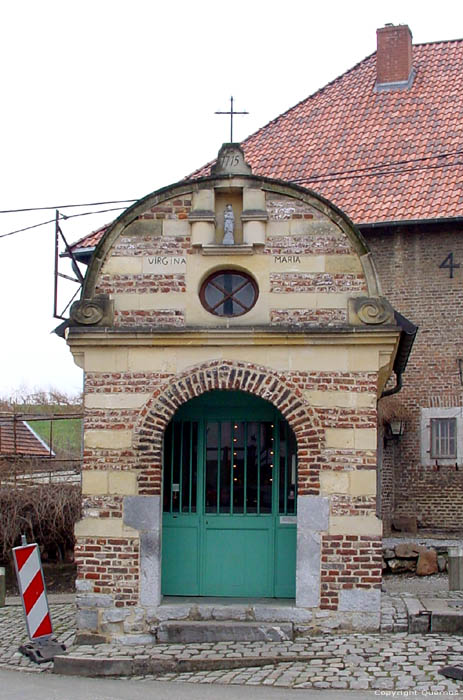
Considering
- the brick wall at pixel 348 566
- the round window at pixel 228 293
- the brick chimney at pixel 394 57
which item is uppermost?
the brick chimney at pixel 394 57

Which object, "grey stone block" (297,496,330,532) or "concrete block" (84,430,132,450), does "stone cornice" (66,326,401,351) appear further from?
"grey stone block" (297,496,330,532)

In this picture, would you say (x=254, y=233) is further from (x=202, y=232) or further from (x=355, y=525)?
(x=355, y=525)

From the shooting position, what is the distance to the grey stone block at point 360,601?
9961 mm

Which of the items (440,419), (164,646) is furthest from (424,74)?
(164,646)

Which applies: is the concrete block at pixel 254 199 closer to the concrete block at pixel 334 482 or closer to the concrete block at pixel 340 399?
the concrete block at pixel 340 399

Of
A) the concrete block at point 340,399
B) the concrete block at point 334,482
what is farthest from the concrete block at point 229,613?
the concrete block at point 340,399

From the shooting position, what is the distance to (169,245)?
10781mm

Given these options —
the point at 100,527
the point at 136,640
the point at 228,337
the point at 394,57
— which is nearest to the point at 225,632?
the point at 136,640

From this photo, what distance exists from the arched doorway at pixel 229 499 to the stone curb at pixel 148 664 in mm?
1565

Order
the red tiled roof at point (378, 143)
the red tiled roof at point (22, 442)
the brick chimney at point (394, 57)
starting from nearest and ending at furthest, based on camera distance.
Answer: the red tiled roof at point (378, 143) < the red tiled roof at point (22, 442) < the brick chimney at point (394, 57)

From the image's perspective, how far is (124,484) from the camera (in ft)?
33.9

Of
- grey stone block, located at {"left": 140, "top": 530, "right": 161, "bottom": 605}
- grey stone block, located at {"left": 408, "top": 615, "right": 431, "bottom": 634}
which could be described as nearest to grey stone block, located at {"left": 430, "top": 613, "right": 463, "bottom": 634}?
grey stone block, located at {"left": 408, "top": 615, "right": 431, "bottom": 634}

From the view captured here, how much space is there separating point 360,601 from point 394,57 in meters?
16.4

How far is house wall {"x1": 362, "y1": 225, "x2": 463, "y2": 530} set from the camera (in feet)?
62.1
